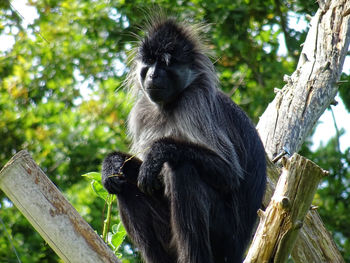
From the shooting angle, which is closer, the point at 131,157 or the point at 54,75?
the point at 131,157

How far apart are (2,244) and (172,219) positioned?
5092 mm

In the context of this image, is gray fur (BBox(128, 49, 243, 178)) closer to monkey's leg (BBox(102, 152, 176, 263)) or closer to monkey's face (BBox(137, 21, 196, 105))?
monkey's face (BBox(137, 21, 196, 105))

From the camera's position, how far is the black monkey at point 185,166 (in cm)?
435

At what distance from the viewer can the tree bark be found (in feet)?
19.3

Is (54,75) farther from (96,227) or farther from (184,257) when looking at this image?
(184,257)

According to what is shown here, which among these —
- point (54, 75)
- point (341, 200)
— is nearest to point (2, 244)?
point (54, 75)

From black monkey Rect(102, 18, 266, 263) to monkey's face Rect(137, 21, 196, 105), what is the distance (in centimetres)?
1

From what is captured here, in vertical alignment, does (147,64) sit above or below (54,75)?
above

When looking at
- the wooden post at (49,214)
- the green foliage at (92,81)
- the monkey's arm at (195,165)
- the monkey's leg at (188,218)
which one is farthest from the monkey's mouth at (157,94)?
the green foliage at (92,81)

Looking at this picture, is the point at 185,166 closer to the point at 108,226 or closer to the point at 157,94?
the point at 108,226

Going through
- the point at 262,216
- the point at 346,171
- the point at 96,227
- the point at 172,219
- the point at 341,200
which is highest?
the point at 262,216

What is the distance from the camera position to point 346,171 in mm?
9000

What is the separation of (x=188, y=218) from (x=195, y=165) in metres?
0.53

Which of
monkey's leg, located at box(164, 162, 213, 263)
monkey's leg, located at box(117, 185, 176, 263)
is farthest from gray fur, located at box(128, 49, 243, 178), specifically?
monkey's leg, located at box(164, 162, 213, 263)
